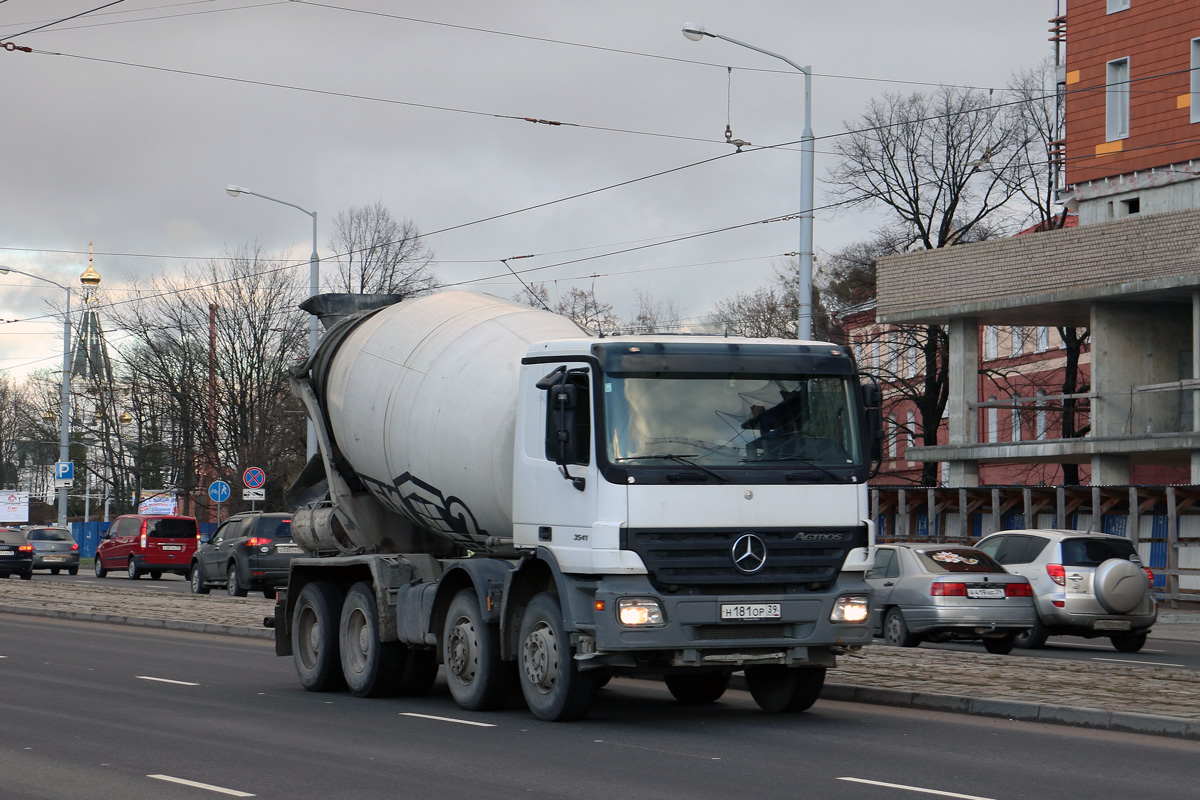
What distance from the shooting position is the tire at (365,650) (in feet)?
45.4

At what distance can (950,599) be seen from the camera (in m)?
18.7

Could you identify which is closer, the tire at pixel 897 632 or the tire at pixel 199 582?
the tire at pixel 897 632

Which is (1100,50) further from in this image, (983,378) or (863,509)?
(863,509)

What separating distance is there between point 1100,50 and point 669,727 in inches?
1282

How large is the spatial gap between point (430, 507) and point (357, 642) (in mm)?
1677

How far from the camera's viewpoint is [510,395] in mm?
12453

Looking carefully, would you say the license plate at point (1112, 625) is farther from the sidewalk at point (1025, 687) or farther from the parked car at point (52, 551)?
the parked car at point (52, 551)

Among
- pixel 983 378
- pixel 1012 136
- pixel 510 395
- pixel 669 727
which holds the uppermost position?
pixel 1012 136

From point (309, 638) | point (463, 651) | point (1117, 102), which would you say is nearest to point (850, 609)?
point (463, 651)

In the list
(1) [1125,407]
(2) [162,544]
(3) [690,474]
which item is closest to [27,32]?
(3) [690,474]

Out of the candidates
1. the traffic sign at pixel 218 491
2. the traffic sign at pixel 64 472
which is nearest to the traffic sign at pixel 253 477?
the traffic sign at pixel 218 491

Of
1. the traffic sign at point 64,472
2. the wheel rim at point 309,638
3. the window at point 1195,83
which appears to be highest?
the window at point 1195,83

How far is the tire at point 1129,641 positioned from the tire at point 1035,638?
2.79ft

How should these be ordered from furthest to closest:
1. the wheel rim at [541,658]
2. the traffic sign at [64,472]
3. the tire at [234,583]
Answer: the traffic sign at [64,472] < the tire at [234,583] < the wheel rim at [541,658]
